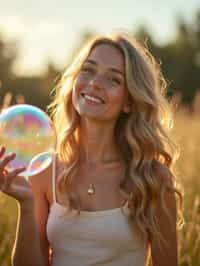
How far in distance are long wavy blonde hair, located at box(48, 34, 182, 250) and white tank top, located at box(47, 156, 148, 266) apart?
0.23ft

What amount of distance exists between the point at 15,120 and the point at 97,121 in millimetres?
465

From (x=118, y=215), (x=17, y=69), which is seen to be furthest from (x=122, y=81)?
(x=17, y=69)

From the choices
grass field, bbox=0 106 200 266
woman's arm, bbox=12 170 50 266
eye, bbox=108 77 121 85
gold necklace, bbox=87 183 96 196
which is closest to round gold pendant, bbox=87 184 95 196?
gold necklace, bbox=87 183 96 196

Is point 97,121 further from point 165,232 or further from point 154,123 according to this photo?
point 165,232

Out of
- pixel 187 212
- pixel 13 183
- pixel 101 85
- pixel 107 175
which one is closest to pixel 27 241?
pixel 13 183

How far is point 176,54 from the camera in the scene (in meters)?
49.7

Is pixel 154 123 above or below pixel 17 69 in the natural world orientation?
above

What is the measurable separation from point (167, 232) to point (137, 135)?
20.8 inches

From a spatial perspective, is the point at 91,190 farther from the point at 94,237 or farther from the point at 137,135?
the point at 137,135

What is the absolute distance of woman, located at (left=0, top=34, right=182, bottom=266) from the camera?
377cm

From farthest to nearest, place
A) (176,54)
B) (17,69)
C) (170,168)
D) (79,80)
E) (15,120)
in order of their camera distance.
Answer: (176,54)
(17,69)
(170,168)
(79,80)
(15,120)

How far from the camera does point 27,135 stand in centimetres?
366

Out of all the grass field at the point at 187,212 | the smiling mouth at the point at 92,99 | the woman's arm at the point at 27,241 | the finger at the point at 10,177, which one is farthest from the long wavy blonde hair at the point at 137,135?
the grass field at the point at 187,212

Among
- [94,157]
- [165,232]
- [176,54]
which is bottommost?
[176,54]
